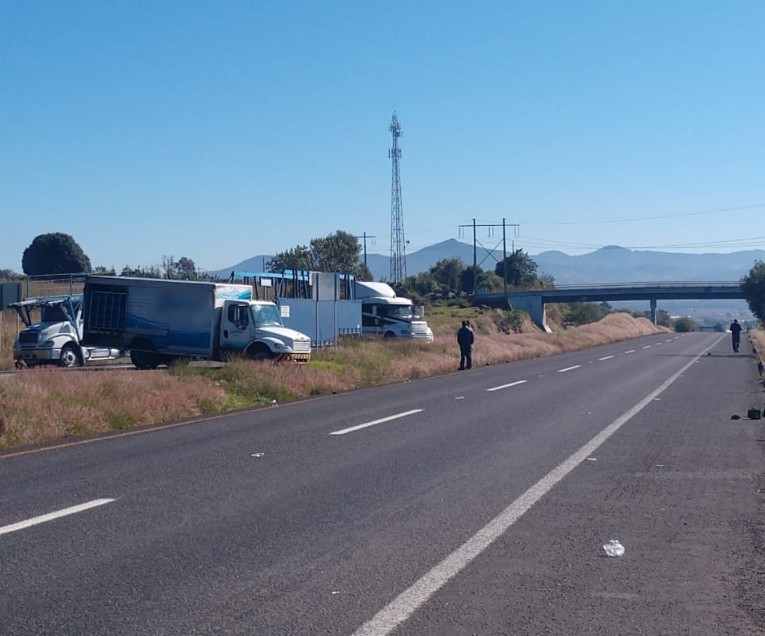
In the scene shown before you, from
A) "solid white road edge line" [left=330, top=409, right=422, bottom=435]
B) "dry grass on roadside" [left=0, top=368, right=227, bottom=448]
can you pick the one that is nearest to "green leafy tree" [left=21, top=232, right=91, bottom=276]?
"dry grass on roadside" [left=0, top=368, right=227, bottom=448]

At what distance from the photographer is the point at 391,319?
50.2 m

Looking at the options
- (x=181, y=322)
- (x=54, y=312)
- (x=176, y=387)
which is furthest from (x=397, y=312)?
(x=176, y=387)

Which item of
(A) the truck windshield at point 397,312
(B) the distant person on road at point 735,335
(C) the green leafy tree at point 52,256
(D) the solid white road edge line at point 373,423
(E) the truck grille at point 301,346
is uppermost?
(C) the green leafy tree at point 52,256

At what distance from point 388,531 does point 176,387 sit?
12222mm

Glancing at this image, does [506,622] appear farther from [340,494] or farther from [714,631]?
[340,494]

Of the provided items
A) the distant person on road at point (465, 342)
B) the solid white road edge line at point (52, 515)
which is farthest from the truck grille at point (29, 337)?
the solid white road edge line at point (52, 515)

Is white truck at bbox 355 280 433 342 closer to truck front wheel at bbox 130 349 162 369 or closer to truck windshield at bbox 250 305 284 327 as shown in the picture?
truck windshield at bbox 250 305 284 327

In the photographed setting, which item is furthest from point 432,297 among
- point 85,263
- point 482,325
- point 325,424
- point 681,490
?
point 681,490

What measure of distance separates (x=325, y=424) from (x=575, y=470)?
6115 millimetres

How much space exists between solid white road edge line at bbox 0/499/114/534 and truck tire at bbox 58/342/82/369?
25513mm

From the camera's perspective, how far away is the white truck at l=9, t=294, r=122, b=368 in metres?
33.8

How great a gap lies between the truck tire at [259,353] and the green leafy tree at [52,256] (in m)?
51.9

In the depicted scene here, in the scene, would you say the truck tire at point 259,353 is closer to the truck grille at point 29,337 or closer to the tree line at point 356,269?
the truck grille at point 29,337

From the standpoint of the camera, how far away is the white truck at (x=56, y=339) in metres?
33.8
